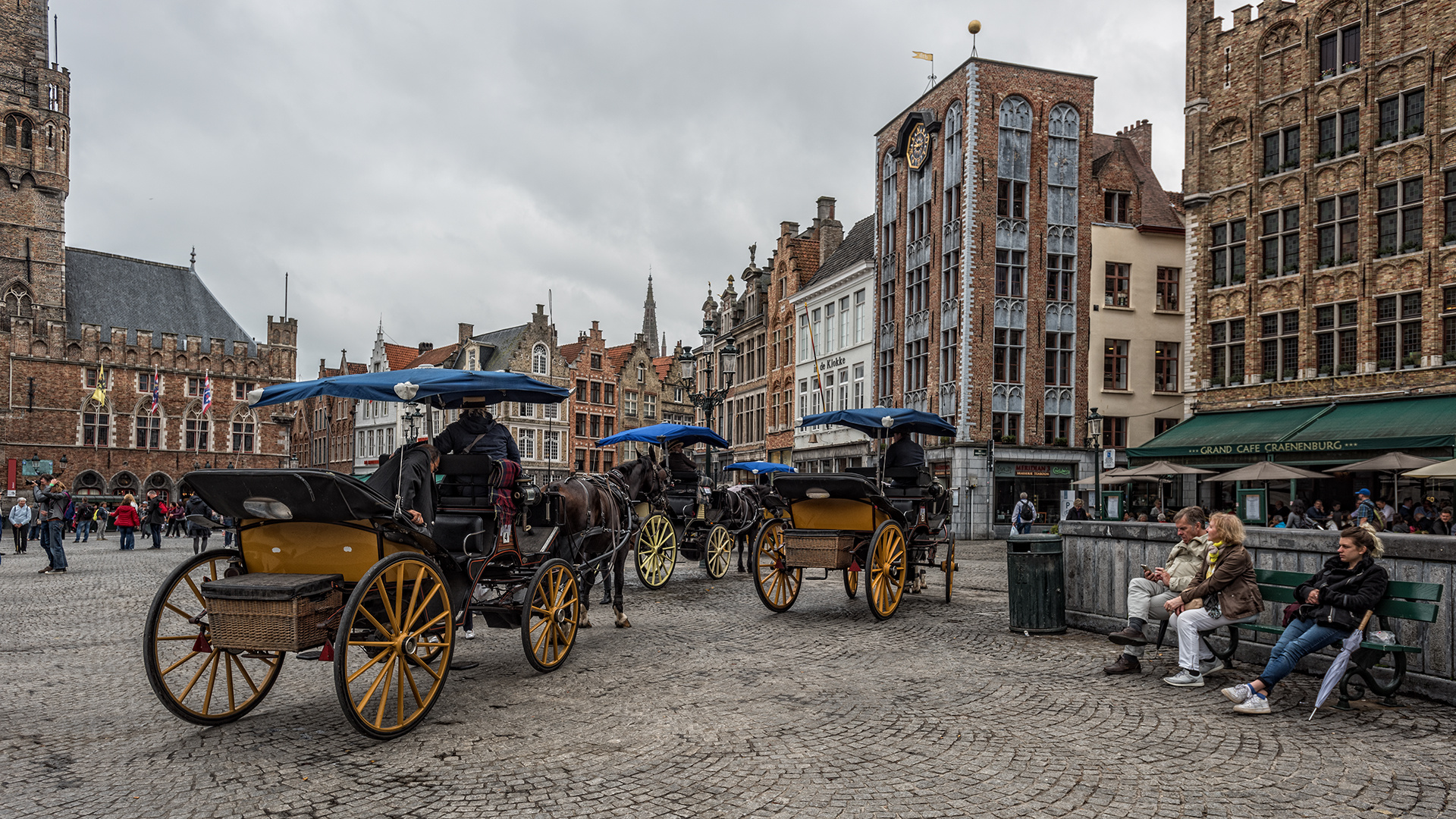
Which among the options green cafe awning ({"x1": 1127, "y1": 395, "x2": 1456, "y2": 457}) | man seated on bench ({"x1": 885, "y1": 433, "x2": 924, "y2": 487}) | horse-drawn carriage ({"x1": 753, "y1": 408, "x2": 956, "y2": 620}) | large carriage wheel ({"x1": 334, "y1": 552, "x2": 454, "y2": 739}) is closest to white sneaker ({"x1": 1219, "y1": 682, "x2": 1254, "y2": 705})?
horse-drawn carriage ({"x1": 753, "y1": 408, "x2": 956, "y2": 620})

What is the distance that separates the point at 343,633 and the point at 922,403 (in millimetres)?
32052

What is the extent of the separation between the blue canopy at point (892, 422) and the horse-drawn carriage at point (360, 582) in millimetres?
6183

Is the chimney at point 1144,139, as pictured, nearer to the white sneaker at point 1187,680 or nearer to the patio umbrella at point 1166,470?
the patio umbrella at point 1166,470

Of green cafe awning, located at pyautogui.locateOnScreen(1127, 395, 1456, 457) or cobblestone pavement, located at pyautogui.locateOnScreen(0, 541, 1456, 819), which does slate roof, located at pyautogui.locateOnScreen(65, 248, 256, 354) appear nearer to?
Answer: green cafe awning, located at pyautogui.locateOnScreen(1127, 395, 1456, 457)

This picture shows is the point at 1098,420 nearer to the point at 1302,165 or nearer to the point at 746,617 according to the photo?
the point at 1302,165

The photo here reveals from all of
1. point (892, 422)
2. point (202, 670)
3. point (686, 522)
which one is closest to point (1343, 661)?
point (892, 422)

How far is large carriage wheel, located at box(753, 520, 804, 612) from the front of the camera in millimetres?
10484

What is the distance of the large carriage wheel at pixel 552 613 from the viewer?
23.8 feet

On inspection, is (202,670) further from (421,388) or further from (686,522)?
(686,522)

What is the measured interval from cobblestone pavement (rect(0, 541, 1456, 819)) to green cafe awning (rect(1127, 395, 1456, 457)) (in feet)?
55.2

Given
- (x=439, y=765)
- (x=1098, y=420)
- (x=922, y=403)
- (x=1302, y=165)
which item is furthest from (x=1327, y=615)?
(x=922, y=403)

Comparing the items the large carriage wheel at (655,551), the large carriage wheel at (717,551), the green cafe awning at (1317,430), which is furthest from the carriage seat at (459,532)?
the green cafe awning at (1317,430)

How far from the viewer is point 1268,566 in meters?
7.79

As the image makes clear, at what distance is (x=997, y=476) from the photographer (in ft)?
109
